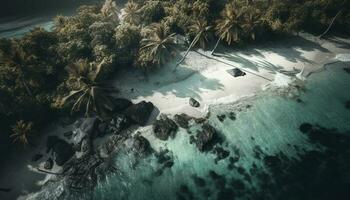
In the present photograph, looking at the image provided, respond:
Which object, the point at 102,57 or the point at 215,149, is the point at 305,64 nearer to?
the point at 215,149

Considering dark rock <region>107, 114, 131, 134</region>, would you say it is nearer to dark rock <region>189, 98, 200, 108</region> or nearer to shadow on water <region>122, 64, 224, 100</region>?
shadow on water <region>122, 64, 224, 100</region>

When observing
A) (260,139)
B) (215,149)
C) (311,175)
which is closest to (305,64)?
(260,139)

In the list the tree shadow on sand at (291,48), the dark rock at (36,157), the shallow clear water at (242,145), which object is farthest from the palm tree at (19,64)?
the tree shadow on sand at (291,48)

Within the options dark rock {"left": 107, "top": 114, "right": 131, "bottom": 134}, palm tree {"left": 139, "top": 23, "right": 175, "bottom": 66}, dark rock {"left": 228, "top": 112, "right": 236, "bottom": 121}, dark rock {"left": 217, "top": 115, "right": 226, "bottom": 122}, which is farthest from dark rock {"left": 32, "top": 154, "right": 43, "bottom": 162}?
dark rock {"left": 228, "top": 112, "right": 236, "bottom": 121}

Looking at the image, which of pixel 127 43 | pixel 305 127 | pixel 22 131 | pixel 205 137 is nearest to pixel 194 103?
pixel 205 137

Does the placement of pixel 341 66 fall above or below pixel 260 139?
above

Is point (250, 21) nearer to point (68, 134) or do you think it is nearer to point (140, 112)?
point (140, 112)

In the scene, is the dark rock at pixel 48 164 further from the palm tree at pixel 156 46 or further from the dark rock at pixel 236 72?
the dark rock at pixel 236 72
